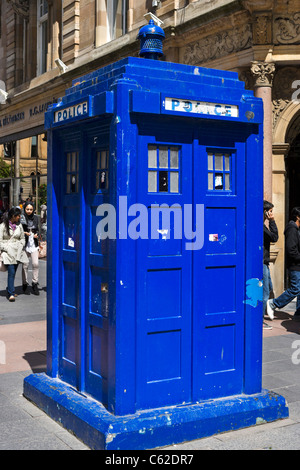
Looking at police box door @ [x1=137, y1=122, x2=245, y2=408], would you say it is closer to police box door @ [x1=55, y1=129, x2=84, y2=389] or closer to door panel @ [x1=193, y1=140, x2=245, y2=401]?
door panel @ [x1=193, y1=140, x2=245, y2=401]

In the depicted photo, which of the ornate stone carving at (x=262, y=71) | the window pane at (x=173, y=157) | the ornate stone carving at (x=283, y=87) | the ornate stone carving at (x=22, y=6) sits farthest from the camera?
the ornate stone carving at (x=22, y=6)

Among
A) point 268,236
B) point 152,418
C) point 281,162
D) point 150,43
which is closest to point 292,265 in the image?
point 268,236

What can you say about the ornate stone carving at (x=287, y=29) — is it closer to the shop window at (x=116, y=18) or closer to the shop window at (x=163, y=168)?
the shop window at (x=116, y=18)

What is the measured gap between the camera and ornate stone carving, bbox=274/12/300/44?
11.2m

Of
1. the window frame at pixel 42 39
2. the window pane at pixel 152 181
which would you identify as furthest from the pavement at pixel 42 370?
the window frame at pixel 42 39

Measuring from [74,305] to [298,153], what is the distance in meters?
8.88

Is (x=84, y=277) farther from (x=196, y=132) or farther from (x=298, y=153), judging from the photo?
(x=298, y=153)

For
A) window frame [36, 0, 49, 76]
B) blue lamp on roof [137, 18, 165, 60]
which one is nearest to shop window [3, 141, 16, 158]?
window frame [36, 0, 49, 76]

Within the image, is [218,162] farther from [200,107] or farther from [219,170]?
[200,107]

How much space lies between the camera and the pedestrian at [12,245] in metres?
10.8

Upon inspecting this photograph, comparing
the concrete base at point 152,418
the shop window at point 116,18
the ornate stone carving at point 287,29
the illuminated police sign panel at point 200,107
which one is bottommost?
the concrete base at point 152,418

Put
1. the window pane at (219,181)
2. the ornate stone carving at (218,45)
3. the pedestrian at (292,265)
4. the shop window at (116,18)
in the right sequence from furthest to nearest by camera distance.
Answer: the shop window at (116,18)
the ornate stone carving at (218,45)
the pedestrian at (292,265)
the window pane at (219,181)

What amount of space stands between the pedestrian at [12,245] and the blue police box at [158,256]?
6.28m

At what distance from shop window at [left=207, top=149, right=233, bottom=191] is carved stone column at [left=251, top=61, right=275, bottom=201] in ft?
23.2
